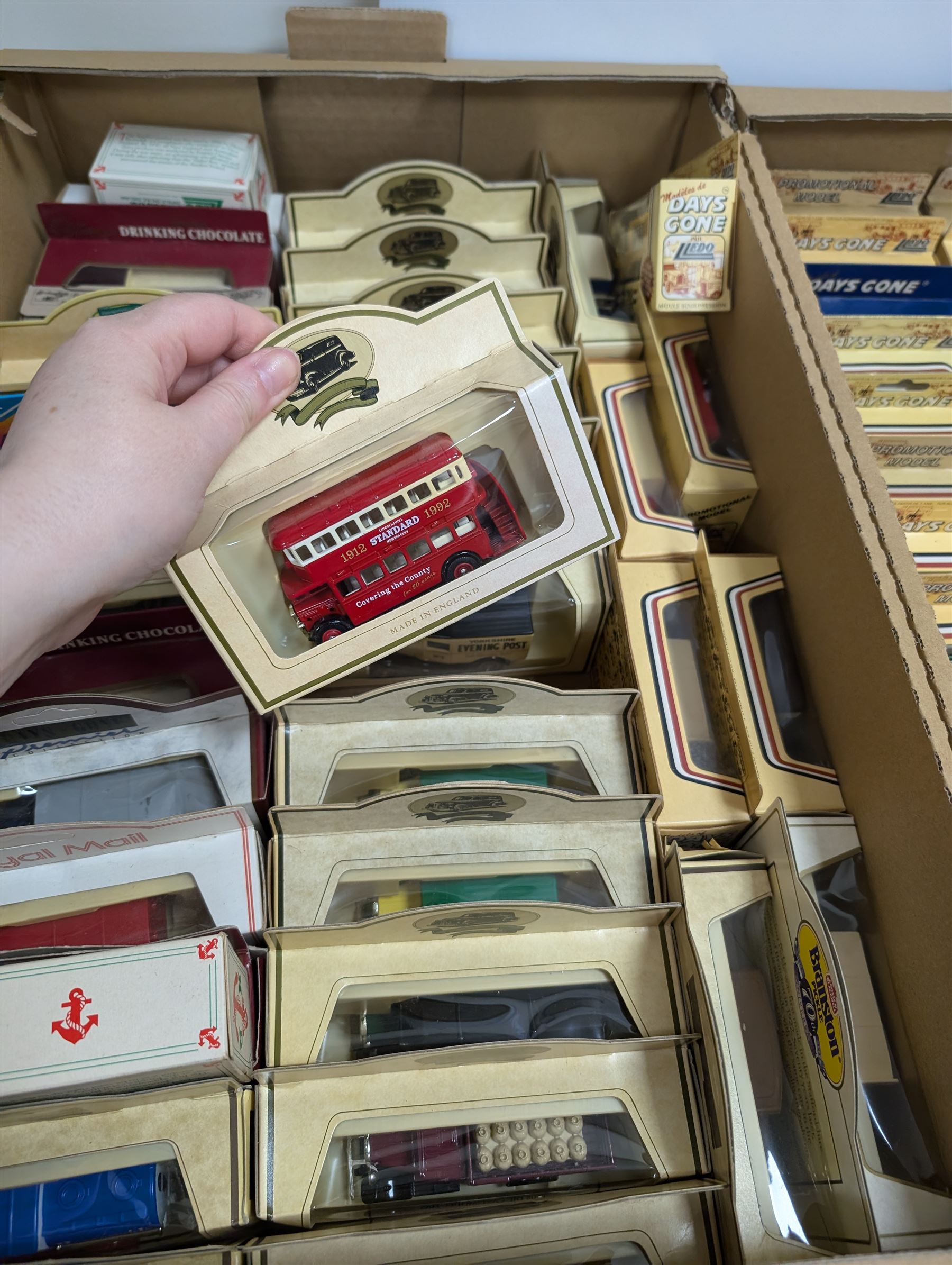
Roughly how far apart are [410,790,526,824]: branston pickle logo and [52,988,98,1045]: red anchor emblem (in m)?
0.42

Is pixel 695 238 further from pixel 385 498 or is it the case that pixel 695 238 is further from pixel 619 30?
pixel 385 498

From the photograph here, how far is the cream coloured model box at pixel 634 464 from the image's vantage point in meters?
1.31

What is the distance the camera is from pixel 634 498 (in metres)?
1.34

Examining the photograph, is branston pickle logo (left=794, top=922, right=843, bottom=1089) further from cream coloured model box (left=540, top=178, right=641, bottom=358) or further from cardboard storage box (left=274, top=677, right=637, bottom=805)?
cream coloured model box (left=540, top=178, right=641, bottom=358)

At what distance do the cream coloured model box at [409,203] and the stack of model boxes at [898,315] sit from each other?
54 centimetres

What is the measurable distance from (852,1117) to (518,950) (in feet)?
1.33

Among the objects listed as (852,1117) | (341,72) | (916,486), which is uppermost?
(341,72)

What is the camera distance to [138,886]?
1.07m

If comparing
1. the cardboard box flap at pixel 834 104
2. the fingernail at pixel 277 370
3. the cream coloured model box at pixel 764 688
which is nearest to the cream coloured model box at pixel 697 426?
the cream coloured model box at pixel 764 688

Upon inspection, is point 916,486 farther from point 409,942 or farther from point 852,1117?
point 409,942

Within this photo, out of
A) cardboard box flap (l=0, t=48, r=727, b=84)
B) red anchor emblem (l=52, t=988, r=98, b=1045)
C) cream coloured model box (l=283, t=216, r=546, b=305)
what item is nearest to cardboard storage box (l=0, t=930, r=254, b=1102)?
red anchor emblem (l=52, t=988, r=98, b=1045)

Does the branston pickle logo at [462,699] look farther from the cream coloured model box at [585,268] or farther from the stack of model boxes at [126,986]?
the cream coloured model box at [585,268]

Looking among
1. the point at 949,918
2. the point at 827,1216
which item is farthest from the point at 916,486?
the point at 827,1216

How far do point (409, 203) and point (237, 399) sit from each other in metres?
0.97
